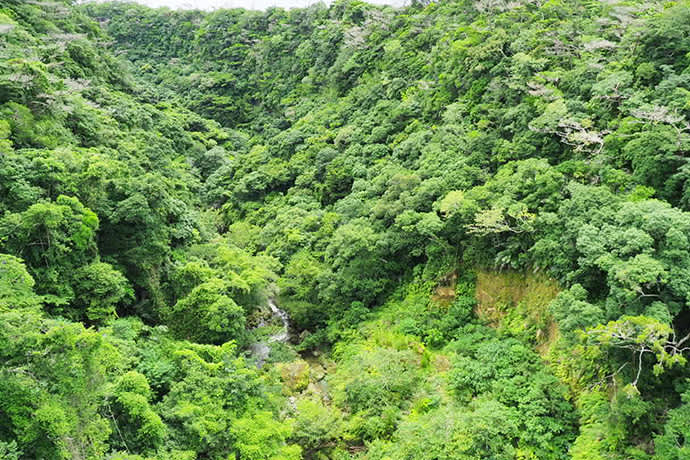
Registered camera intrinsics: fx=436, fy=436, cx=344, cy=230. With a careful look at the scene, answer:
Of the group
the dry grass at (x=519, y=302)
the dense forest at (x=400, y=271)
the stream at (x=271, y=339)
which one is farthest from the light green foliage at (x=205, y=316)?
the dry grass at (x=519, y=302)

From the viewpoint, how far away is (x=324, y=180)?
37.2 meters

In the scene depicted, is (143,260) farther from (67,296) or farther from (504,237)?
(504,237)

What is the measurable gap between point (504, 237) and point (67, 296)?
61.5ft

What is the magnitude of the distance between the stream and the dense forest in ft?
0.74

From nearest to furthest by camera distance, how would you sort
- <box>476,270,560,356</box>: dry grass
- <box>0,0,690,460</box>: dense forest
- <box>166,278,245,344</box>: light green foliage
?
<box>0,0,690,460</box>: dense forest, <box>476,270,560,356</box>: dry grass, <box>166,278,245,344</box>: light green foliage

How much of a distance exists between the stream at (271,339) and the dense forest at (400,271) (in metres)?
0.22

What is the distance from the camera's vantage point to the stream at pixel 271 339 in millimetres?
24344

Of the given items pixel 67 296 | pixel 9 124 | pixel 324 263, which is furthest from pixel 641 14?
pixel 9 124

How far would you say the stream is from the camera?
24.3 m

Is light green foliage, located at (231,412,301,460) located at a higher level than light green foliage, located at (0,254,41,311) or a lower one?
lower

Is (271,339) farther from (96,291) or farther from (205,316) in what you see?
(96,291)

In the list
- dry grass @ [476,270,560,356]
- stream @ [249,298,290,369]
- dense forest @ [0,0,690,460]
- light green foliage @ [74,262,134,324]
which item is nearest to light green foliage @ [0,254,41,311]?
dense forest @ [0,0,690,460]

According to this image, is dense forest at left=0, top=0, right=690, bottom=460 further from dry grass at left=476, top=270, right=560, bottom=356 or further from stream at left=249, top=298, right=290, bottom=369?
stream at left=249, top=298, right=290, bottom=369

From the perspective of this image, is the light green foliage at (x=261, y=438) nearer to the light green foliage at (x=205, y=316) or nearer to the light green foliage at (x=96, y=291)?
the light green foliage at (x=205, y=316)
